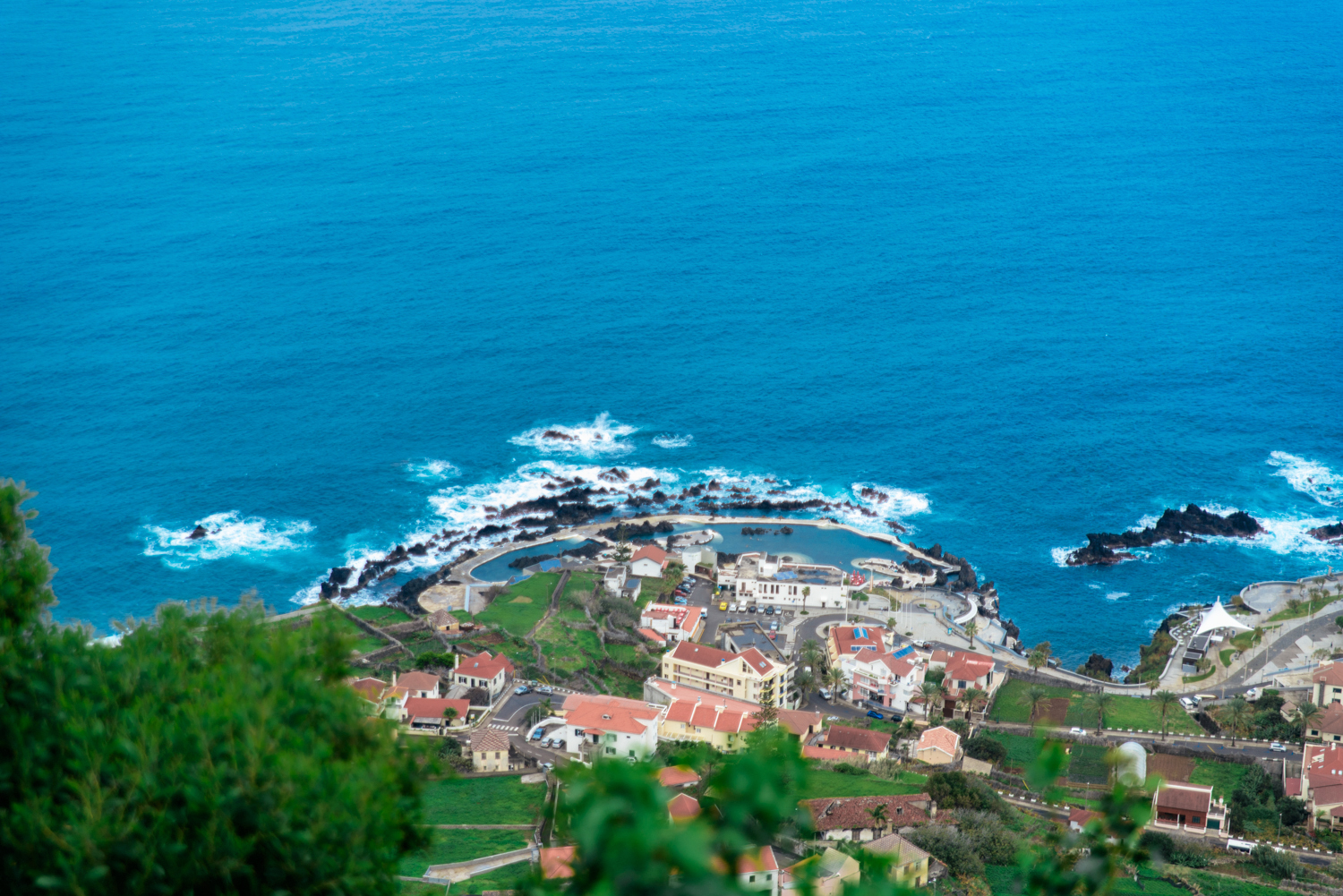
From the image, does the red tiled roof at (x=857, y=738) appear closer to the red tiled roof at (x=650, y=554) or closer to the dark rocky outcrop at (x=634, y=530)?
the red tiled roof at (x=650, y=554)

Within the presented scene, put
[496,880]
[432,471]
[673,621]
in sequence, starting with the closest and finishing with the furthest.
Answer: [496,880] < [673,621] < [432,471]

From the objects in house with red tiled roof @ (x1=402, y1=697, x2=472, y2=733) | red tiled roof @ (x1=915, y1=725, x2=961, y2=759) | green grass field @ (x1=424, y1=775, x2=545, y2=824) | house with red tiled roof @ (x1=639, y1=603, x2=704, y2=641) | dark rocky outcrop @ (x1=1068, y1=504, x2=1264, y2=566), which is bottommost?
green grass field @ (x1=424, y1=775, x2=545, y2=824)

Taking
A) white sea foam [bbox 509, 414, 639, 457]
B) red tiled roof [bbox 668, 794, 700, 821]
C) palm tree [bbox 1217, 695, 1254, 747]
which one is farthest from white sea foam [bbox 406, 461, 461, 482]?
red tiled roof [bbox 668, 794, 700, 821]

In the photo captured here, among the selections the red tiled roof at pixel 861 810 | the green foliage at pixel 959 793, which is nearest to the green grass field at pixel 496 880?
the red tiled roof at pixel 861 810

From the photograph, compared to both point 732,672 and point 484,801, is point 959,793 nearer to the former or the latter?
point 732,672

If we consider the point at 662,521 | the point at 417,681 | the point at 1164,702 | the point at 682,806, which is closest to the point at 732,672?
the point at 417,681

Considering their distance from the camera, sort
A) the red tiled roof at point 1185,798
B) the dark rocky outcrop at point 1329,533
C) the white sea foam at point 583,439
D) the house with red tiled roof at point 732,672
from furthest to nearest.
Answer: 1. the white sea foam at point 583,439
2. the dark rocky outcrop at point 1329,533
3. the house with red tiled roof at point 732,672
4. the red tiled roof at point 1185,798

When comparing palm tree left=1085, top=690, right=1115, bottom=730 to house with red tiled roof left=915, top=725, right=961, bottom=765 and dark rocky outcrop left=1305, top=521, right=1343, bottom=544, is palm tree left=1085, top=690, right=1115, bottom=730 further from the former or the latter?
dark rocky outcrop left=1305, top=521, right=1343, bottom=544
